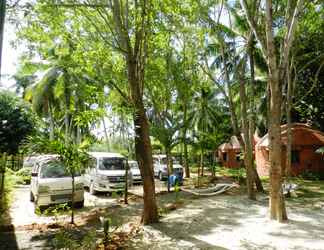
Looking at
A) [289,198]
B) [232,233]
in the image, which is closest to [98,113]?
[232,233]

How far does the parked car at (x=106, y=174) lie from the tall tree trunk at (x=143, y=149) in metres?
6.48

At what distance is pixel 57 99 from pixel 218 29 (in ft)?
58.3

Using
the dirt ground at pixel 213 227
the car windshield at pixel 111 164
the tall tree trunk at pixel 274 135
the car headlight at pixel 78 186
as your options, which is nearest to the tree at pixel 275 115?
the tall tree trunk at pixel 274 135

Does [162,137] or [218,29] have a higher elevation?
[218,29]

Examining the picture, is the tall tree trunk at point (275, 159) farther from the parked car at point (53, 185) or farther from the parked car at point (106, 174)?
the parked car at point (106, 174)

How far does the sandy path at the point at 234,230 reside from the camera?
6707 mm

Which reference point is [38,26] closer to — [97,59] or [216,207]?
[97,59]

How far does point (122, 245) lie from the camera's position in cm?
697

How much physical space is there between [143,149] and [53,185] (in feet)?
15.2

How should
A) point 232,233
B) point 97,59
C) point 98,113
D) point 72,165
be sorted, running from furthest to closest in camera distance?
point 97,59
point 72,165
point 98,113
point 232,233

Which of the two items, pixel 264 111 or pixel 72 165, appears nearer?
pixel 72 165

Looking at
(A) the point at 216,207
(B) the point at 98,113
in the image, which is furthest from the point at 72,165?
(A) the point at 216,207

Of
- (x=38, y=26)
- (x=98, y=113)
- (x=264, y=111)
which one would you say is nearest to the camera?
(x=98, y=113)

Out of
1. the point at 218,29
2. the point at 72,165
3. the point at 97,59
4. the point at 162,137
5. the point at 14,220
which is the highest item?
the point at 218,29
